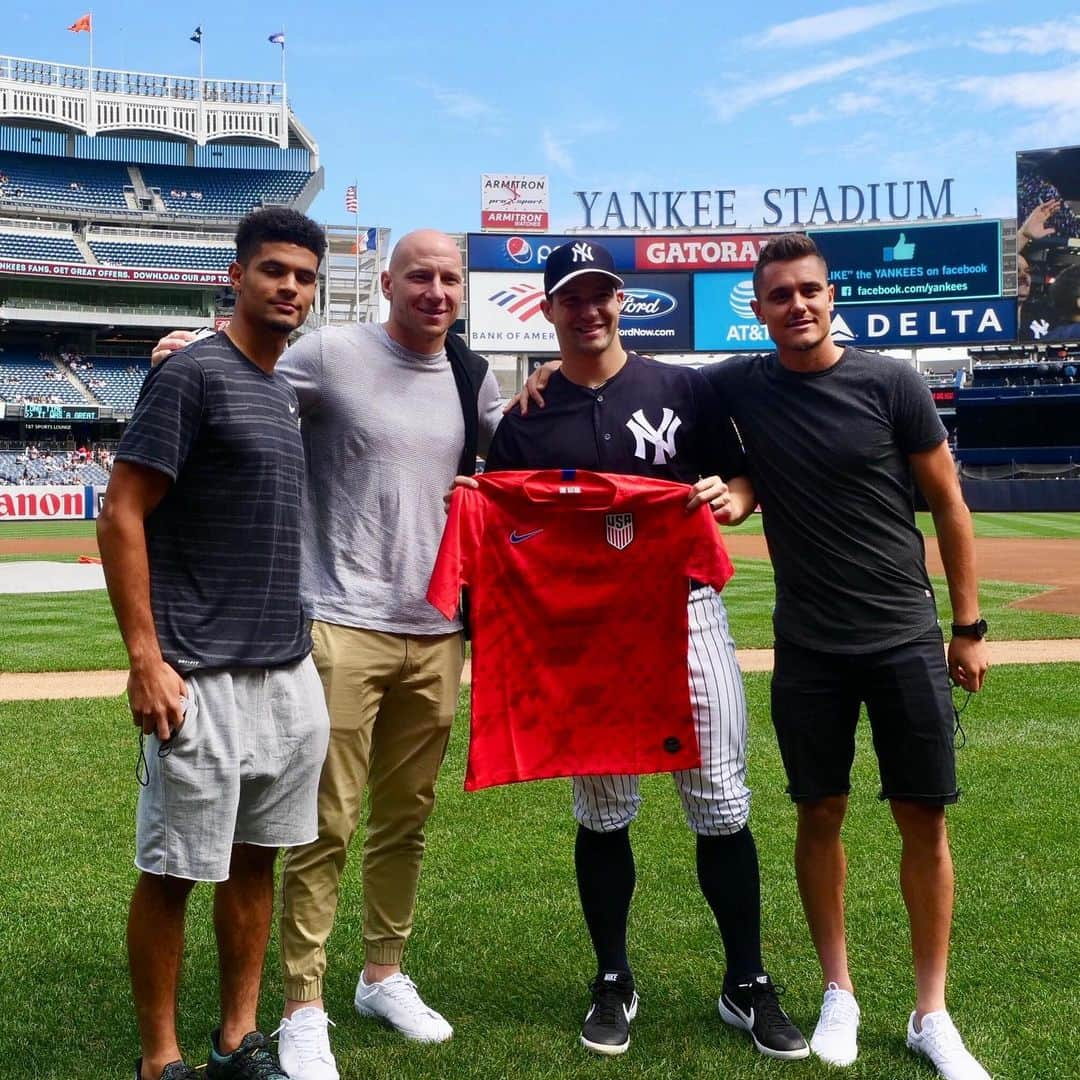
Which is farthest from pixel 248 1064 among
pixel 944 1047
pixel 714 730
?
pixel 944 1047

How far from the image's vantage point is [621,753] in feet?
11.4

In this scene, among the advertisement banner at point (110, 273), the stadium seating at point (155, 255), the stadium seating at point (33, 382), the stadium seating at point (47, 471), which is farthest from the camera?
the stadium seating at point (155, 255)

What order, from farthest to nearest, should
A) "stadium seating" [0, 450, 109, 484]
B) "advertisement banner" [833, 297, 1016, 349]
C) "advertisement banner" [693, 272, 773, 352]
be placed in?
"advertisement banner" [693, 272, 773, 352] → "advertisement banner" [833, 297, 1016, 349] → "stadium seating" [0, 450, 109, 484]

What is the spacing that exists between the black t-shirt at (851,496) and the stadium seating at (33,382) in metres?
50.1

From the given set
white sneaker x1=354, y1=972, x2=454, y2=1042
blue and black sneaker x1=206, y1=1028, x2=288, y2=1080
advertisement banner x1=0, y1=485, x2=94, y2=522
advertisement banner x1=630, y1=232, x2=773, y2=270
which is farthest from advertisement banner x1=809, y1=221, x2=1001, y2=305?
blue and black sneaker x1=206, y1=1028, x2=288, y2=1080

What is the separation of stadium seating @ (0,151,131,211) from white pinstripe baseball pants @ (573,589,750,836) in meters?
58.1

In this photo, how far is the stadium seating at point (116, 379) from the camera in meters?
50.1

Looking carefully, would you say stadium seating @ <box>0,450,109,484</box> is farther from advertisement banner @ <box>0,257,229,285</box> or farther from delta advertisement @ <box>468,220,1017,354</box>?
delta advertisement @ <box>468,220,1017,354</box>

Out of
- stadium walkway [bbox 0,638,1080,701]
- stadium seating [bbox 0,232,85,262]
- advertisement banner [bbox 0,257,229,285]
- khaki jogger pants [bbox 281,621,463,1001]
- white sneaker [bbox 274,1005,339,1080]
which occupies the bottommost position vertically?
white sneaker [bbox 274,1005,339,1080]

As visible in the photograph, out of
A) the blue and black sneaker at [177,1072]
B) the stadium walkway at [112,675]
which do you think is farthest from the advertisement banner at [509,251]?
the blue and black sneaker at [177,1072]

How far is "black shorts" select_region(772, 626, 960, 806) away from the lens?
328cm

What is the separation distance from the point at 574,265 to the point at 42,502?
32735 millimetres

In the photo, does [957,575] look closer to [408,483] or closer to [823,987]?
[823,987]

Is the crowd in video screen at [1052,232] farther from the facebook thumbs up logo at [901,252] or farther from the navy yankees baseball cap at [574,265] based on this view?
the navy yankees baseball cap at [574,265]
